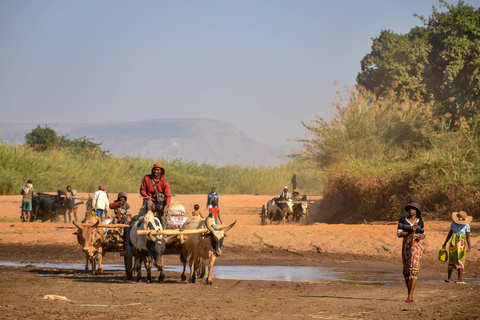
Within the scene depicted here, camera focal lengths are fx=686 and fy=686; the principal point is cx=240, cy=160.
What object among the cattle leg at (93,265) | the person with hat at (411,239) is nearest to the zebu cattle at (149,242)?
the cattle leg at (93,265)

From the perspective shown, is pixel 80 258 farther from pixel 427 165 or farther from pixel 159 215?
pixel 427 165

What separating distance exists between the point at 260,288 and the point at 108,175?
1320 inches

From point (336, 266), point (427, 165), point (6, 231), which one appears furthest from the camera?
point (427, 165)

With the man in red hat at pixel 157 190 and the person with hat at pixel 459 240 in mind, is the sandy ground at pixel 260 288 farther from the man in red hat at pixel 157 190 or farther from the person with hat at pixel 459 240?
the man in red hat at pixel 157 190

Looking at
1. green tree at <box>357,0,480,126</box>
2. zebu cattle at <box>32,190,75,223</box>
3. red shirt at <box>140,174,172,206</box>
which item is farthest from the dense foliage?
red shirt at <box>140,174,172,206</box>

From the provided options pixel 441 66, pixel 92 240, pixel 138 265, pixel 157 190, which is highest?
pixel 441 66

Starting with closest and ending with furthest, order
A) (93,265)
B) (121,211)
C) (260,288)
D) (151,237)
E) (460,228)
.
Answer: (151,237)
(260,288)
(460,228)
(93,265)
(121,211)

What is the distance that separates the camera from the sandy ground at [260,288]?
1008cm

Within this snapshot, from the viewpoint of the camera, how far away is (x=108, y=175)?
4512cm

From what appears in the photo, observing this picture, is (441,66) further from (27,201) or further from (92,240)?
(92,240)

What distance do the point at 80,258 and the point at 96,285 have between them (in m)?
6.08

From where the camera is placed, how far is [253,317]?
32.2 ft

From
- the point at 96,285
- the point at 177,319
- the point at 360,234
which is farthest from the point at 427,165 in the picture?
the point at 177,319

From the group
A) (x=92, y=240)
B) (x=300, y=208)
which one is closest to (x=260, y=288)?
(x=92, y=240)
